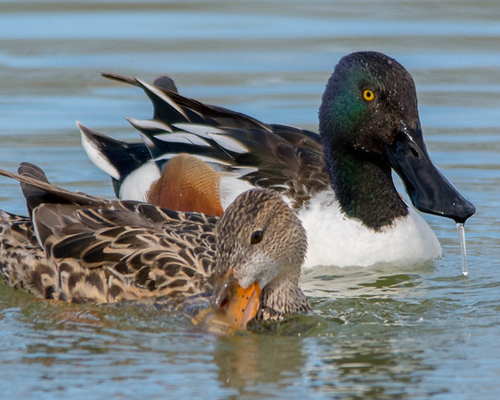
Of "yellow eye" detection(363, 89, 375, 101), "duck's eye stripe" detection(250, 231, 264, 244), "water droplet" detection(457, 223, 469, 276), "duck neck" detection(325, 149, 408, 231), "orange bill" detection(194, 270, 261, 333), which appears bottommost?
"orange bill" detection(194, 270, 261, 333)

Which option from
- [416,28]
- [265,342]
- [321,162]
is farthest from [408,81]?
[416,28]

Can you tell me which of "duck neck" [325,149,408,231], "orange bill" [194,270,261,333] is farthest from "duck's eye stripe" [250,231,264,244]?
"duck neck" [325,149,408,231]

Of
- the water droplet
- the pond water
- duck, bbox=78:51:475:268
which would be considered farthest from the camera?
duck, bbox=78:51:475:268

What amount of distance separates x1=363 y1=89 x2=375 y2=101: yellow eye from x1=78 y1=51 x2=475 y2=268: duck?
1cm

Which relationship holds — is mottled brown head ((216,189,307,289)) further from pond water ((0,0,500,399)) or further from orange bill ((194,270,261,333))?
pond water ((0,0,500,399))

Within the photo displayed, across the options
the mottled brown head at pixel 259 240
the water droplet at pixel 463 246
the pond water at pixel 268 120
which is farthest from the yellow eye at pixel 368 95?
the mottled brown head at pixel 259 240

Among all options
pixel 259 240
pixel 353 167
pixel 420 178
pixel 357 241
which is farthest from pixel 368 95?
pixel 259 240

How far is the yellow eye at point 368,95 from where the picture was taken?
871cm

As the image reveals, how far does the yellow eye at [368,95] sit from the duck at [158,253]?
59.2 inches

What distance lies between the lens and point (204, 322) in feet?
22.8

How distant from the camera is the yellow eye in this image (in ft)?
28.6

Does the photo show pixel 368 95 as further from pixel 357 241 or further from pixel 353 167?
pixel 357 241

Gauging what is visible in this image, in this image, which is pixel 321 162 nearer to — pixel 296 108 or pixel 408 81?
pixel 408 81

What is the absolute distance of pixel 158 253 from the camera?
746 cm
